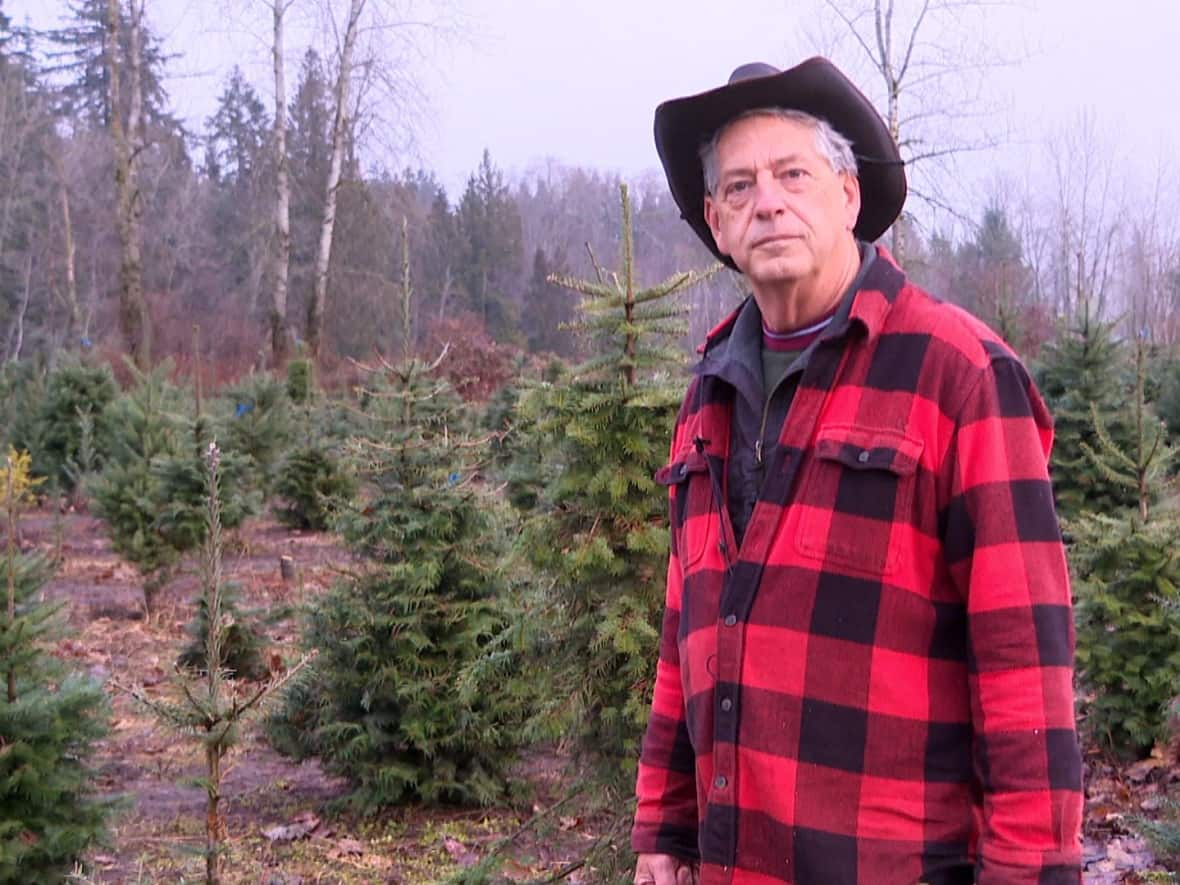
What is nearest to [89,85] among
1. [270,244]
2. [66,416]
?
[270,244]

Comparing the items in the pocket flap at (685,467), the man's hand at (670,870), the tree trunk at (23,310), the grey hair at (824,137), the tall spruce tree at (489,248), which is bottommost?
the man's hand at (670,870)

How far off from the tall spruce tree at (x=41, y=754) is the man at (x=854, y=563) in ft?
9.57

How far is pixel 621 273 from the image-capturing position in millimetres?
4129

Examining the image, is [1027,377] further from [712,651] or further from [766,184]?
[712,651]

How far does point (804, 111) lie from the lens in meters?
2.20

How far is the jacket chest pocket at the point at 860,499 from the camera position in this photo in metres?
1.90

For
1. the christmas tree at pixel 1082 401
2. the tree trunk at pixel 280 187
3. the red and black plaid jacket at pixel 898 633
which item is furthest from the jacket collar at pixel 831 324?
the tree trunk at pixel 280 187

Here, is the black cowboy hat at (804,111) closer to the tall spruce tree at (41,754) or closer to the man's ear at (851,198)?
the man's ear at (851,198)

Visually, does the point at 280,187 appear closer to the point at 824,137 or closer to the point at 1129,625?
the point at 1129,625

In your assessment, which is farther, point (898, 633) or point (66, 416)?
point (66, 416)

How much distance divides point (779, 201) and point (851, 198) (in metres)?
0.22

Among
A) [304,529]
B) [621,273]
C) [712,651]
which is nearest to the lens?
[712,651]

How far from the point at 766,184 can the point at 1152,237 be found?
4565cm

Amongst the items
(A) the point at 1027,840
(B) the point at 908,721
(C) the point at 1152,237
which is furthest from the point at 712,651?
(C) the point at 1152,237
